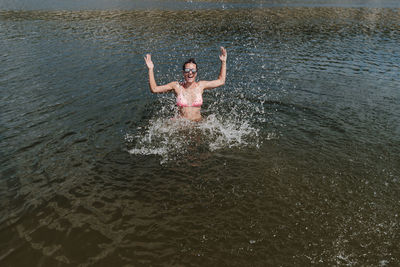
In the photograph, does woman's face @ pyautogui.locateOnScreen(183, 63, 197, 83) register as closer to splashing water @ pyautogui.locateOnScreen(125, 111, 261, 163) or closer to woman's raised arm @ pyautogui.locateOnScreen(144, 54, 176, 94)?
woman's raised arm @ pyautogui.locateOnScreen(144, 54, 176, 94)

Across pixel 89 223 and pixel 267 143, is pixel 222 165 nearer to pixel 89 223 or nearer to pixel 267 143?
pixel 267 143

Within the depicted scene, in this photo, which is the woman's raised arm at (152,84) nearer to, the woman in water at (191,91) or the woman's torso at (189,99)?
the woman in water at (191,91)

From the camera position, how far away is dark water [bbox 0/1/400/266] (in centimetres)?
593

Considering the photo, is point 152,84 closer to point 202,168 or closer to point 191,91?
point 191,91

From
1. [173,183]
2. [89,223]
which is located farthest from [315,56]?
[89,223]

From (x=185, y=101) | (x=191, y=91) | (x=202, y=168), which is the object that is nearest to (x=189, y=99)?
(x=185, y=101)

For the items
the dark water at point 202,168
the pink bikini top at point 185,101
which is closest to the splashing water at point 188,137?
the dark water at point 202,168

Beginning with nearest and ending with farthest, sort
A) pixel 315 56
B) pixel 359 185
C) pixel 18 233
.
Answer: pixel 18 233
pixel 359 185
pixel 315 56

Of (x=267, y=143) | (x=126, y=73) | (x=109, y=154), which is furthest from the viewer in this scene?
(x=126, y=73)

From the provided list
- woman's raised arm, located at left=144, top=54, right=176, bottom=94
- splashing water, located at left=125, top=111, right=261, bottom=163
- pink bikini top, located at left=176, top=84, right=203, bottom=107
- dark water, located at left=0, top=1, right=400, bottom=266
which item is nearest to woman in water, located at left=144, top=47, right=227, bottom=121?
pink bikini top, located at left=176, top=84, right=203, bottom=107

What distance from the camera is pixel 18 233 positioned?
246 inches

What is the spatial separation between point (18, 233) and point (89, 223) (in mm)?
1569

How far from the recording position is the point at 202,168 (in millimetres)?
8695

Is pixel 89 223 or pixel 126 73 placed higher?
pixel 126 73
